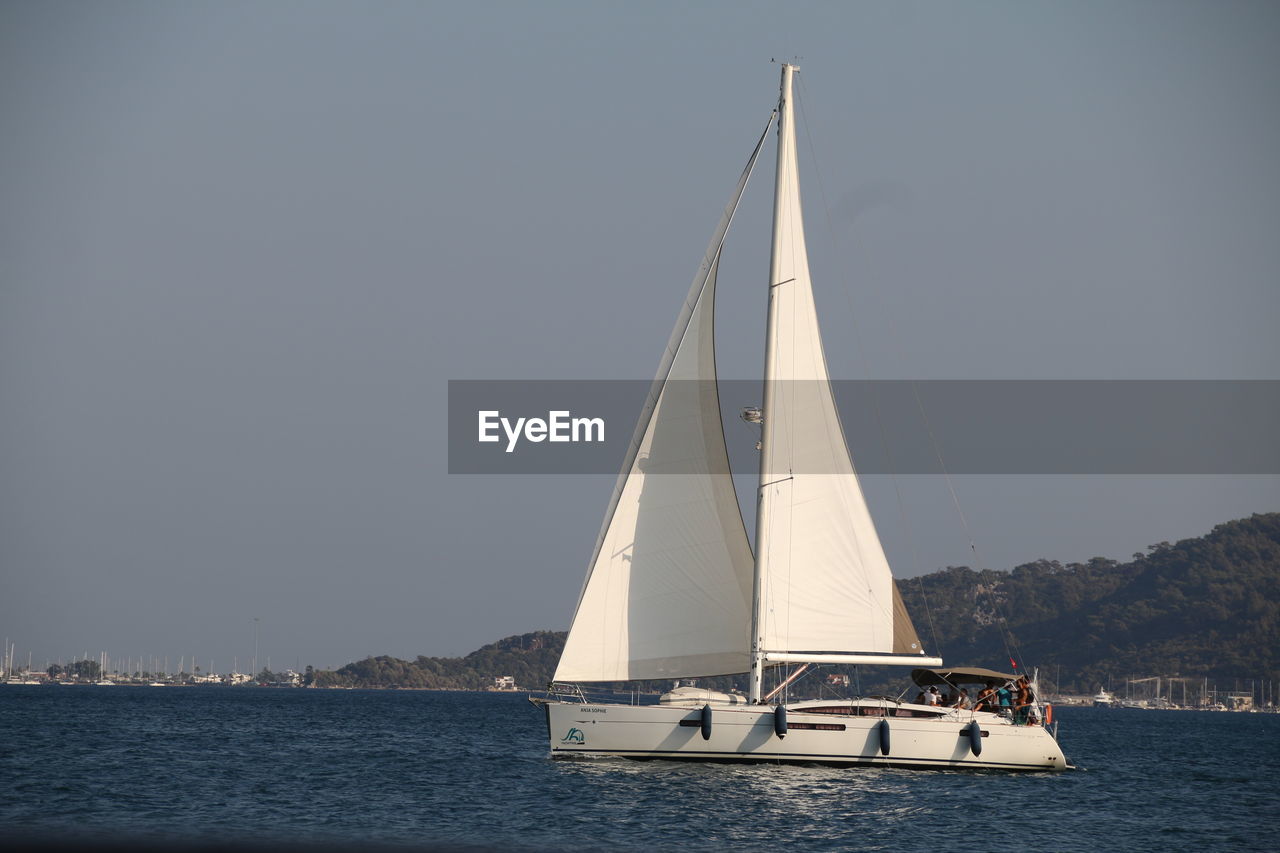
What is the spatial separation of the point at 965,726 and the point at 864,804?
5.64 meters

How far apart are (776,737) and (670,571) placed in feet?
17.0

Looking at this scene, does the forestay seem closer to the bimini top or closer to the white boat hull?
the bimini top

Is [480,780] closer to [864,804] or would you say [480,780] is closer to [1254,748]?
[864,804]

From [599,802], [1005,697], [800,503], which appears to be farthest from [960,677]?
[599,802]

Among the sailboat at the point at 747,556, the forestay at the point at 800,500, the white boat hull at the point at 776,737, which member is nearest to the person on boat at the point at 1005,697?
the sailboat at the point at 747,556

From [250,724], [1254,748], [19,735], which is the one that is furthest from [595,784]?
[1254,748]

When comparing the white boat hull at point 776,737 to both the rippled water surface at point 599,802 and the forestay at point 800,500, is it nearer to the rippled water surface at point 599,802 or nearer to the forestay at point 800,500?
the rippled water surface at point 599,802

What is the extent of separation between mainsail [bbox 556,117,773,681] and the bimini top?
569 cm

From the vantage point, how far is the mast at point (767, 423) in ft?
124

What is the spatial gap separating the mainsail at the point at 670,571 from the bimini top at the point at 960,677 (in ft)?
18.7

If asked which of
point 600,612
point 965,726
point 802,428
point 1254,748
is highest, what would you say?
point 802,428

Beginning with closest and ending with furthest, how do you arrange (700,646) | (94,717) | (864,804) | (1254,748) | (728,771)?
(864,804) → (728,771) → (700,646) → (1254,748) → (94,717)

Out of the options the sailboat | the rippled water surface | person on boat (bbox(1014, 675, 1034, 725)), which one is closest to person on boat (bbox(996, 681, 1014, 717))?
person on boat (bbox(1014, 675, 1034, 725))

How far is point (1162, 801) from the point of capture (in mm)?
38281
